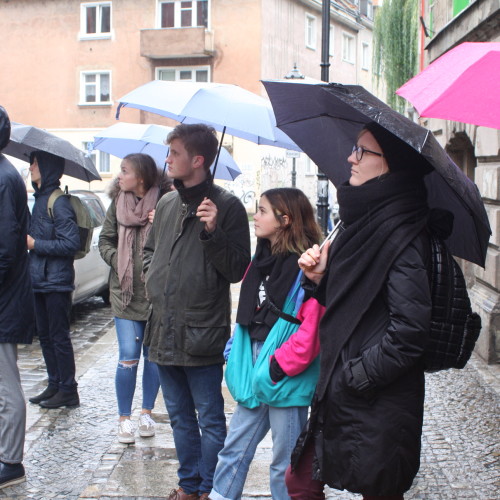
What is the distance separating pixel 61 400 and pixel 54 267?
3.28 ft

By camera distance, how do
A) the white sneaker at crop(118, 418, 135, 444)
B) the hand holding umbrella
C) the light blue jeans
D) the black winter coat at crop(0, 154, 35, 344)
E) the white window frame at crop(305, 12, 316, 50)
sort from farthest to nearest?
the white window frame at crop(305, 12, 316, 50) → the white sneaker at crop(118, 418, 135, 444) → the black winter coat at crop(0, 154, 35, 344) → the hand holding umbrella → the light blue jeans

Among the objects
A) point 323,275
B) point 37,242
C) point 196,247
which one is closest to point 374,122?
point 323,275

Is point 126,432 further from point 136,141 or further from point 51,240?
→ point 136,141

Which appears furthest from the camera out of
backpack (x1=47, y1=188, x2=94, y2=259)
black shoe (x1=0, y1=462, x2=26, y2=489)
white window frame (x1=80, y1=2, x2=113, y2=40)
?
white window frame (x1=80, y1=2, x2=113, y2=40)

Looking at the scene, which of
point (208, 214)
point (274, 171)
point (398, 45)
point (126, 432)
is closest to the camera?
point (208, 214)

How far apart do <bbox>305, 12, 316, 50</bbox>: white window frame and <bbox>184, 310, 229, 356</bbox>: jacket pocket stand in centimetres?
3673

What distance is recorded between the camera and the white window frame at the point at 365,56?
45.5 m

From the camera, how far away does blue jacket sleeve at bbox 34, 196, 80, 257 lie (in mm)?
5801

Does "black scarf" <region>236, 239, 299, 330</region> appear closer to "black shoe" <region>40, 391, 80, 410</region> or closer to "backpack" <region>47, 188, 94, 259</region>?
"backpack" <region>47, 188, 94, 259</region>

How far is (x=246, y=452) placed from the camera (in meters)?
3.62

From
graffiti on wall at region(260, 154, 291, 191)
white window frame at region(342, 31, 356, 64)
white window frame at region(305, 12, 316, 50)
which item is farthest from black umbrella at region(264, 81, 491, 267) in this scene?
white window frame at region(342, 31, 356, 64)

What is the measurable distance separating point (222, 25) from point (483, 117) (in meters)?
34.1

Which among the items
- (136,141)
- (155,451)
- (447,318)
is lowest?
(155,451)

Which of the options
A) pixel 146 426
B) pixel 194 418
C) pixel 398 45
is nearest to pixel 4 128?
pixel 194 418
